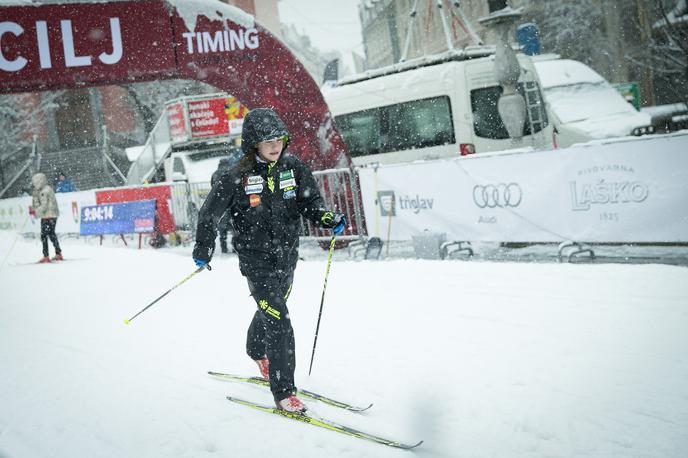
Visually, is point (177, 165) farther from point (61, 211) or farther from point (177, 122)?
point (177, 122)

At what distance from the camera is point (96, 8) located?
1049 centimetres

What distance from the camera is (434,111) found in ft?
42.9

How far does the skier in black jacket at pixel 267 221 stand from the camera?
13.0 feet

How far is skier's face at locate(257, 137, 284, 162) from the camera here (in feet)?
13.0

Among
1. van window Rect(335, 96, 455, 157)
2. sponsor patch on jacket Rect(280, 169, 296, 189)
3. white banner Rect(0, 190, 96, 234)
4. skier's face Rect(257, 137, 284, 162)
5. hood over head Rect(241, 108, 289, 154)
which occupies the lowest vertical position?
sponsor patch on jacket Rect(280, 169, 296, 189)

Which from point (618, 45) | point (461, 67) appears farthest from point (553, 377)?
point (618, 45)

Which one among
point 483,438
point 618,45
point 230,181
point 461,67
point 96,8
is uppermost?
point 618,45

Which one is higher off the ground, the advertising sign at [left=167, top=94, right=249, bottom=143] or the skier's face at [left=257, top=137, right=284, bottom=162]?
the advertising sign at [left=167, top=94, right=249, bottom=143]

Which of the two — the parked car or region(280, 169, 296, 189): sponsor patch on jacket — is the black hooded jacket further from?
the parked car

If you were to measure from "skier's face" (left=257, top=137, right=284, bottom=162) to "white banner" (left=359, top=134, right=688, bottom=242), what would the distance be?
16.7ft

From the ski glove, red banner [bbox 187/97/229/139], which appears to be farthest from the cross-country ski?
red banner [bbox 187/97/229/139]

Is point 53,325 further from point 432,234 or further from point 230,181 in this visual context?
point 432,234

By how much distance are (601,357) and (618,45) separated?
95.0ft

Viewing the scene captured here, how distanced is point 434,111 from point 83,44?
6879 millimetres
